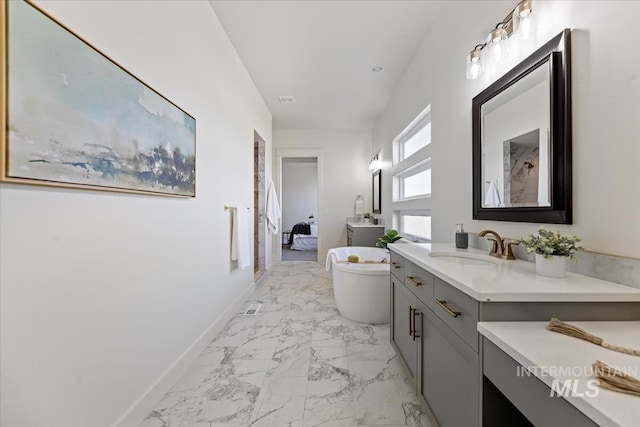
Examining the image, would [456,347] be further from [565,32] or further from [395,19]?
→ [395,19]

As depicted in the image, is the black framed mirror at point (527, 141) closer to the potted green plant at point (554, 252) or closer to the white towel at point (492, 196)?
the white towel at point (492, 196)

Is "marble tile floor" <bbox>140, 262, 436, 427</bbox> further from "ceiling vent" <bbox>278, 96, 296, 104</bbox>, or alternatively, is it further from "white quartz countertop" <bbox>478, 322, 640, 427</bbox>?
"ceiling vent" <bbox>278, 96, 296, 104</bbox>

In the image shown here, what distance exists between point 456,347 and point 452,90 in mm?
1857

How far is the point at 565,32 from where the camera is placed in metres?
1.08

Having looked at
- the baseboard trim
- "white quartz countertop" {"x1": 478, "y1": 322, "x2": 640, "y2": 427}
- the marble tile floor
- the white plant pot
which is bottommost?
the marble tile floor

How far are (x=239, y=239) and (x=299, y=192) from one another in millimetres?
6170

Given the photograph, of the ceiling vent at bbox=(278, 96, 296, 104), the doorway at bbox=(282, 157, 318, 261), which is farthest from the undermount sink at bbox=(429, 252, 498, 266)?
the doorway at bbox=(282, 157, 318, 261)

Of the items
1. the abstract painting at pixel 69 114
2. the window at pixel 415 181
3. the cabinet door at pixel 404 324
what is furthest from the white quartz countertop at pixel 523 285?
the window at pixel 415 181

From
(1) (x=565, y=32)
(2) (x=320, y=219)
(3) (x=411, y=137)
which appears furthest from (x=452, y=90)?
(2) (x=320, y=219)

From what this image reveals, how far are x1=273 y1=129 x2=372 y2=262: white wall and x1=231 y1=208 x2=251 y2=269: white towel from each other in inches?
106

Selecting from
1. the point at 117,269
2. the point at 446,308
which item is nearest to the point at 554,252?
the point at 446,308

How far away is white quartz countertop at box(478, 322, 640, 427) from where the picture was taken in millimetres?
457

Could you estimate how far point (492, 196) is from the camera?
1.56m

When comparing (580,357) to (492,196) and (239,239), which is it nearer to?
(492,196)
